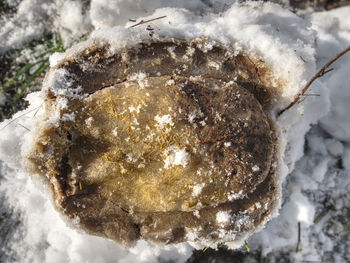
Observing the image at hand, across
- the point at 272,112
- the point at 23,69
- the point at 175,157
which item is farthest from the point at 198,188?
the point at 23,69

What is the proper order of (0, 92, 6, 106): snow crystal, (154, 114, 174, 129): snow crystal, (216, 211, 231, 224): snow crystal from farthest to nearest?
1. (0, 92, 6, 106): snow crystal
2. (216, 211, 231, 224): snow crystal
3. (154, 114, 174, 129): snow crystal

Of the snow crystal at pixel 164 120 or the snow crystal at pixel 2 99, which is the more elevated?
the snow crystal at pixel 164 120

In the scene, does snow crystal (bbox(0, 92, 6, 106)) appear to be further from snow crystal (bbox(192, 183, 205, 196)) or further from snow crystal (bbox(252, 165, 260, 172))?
snow crystal (bbox(252, 165, 260, 172))

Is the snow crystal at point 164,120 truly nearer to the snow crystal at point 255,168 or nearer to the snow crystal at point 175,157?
the snow crystal at point 175,157

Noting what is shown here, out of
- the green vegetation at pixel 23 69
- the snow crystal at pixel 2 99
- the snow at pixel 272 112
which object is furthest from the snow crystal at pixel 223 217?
the snow crystal at pixel 2 99

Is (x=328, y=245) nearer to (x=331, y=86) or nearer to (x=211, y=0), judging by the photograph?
(x=331, y=86)

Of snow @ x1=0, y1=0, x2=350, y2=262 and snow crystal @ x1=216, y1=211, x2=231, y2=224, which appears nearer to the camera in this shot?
snow crystal @ x1=216, y1=211, x2=231, y2=224

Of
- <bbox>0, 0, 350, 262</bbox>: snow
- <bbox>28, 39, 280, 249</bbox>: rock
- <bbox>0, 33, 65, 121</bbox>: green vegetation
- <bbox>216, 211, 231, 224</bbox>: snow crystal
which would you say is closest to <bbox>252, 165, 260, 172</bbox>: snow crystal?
<bbox>28, 39, 280, 249</bbox>: rock

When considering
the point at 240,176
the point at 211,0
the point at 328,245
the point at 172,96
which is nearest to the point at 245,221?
the point at 240,176

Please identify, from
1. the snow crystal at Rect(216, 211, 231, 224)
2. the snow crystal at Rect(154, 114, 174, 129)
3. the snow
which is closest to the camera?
the snow crystal at Rect(154, 114, 174, 129)

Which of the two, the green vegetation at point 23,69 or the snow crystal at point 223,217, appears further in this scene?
the green vegetation at point 23,69
